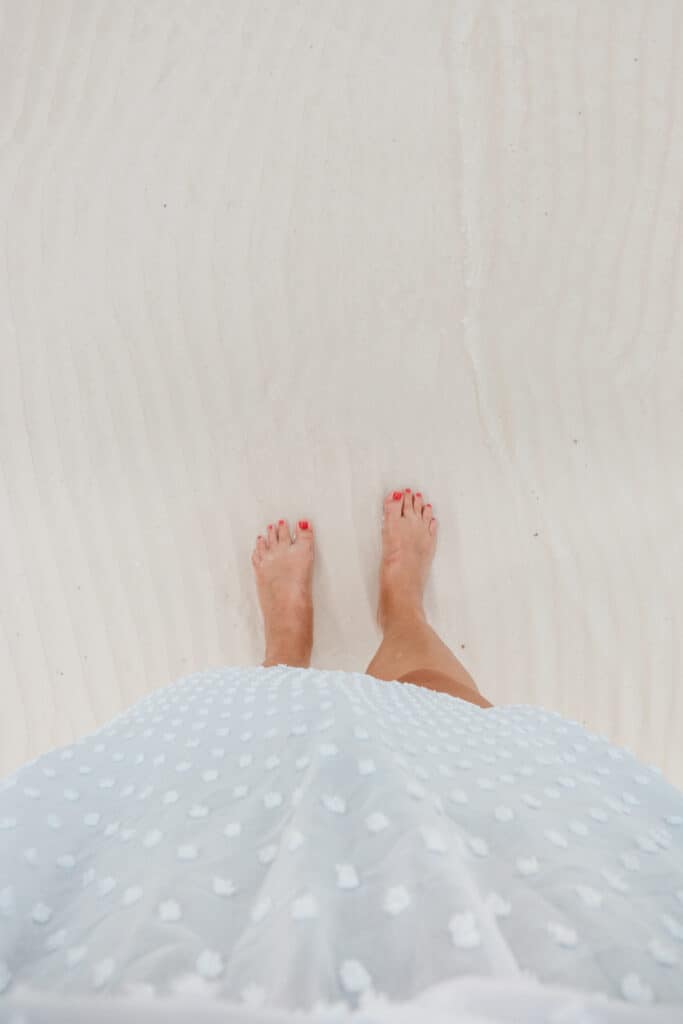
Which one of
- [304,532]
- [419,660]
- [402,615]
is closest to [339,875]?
[419,660]

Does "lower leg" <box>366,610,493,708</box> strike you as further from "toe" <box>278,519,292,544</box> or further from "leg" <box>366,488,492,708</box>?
"toe" <box>278,519,292,544</box>

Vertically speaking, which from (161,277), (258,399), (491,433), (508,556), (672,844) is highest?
(161,277)

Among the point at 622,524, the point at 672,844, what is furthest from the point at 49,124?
the point at 672,844

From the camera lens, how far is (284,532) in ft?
5.44

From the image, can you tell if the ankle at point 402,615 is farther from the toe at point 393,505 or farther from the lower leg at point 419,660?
the toe at point 393,505

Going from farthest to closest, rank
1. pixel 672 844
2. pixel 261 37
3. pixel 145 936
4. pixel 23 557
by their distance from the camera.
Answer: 1. pixel 23 557
2. pixel 261 37
3. pixel 672 844
4. pixel 145 936

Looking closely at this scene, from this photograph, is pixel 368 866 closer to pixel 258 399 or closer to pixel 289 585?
pixel 289 585

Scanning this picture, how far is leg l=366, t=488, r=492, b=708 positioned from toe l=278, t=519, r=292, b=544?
22 cm

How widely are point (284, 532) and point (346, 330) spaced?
19.3 inches

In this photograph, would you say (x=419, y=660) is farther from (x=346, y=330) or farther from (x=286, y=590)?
(x=346, y=330)

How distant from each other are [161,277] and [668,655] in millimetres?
1454

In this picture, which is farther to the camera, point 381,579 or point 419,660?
point 381,579

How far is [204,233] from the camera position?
63.1 inches

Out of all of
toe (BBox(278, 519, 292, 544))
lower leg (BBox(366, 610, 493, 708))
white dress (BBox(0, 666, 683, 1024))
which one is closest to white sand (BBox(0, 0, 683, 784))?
toe (BBox(278, 519, 292, 544))
